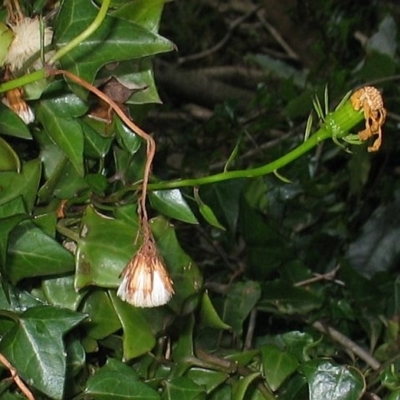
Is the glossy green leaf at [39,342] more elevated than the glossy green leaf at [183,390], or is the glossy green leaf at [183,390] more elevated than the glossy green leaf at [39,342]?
the glossy green leaf at [39,342]

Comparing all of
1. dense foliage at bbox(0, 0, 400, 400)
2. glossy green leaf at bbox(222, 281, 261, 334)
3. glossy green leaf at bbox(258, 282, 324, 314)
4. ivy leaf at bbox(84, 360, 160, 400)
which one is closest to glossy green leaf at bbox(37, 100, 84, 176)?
dense foliage at bbox(0, 0, 400, 400)

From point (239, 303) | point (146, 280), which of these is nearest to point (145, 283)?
point (146, 280)

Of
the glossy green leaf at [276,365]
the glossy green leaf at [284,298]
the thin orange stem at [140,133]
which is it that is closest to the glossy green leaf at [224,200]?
the glossy green leaf at [284,298]

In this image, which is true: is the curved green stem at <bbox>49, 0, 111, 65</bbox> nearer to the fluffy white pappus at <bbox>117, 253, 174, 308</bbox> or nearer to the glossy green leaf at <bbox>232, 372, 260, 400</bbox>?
the fluffy white pappus at <bbox>117, 253, 174, 308</bbox>

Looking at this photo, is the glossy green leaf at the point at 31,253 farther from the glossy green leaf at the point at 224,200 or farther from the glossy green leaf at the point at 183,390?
the glossy green leaf at the point at 224,200

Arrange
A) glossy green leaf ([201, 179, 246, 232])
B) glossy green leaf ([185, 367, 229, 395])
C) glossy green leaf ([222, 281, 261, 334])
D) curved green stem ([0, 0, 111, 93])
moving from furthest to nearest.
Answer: glossy green leaf ([201, 179, 246, 232])
glossy green leaf ([222, 281, 261, 334])
glossy green leaf ([185, 367, 229, 395])
curved green stem ([0, 0, 111, 93])

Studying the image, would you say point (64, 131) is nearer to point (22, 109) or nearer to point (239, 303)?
point (22, 109)
